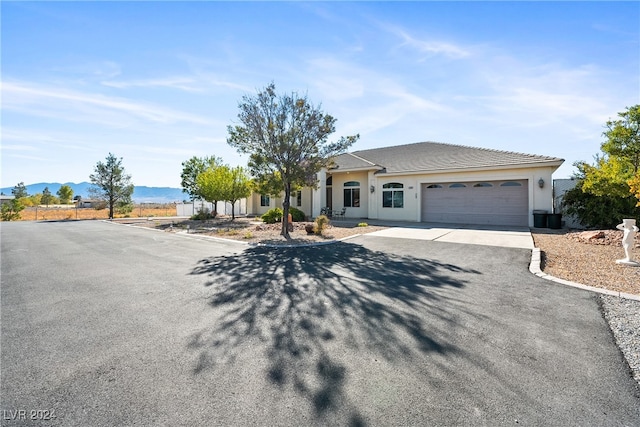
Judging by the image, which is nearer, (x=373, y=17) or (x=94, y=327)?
(x=94, y=327)

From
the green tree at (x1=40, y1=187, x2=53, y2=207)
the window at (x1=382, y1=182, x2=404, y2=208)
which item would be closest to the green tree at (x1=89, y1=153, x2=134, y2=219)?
the window at (x1=382, y1=182, x2=404, y2=208)

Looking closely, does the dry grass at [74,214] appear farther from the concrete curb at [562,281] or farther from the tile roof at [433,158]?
the concrete curb at [562,281]

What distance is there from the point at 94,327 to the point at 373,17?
1016cm

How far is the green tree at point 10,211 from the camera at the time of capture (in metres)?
26.1

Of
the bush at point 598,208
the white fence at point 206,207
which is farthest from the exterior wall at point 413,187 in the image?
the white fence at point 206,207

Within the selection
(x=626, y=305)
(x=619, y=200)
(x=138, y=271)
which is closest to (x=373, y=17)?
(x=626, y=305)

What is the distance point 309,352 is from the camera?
3.05m

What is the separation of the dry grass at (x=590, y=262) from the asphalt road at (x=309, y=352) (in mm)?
932

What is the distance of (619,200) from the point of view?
460 inches

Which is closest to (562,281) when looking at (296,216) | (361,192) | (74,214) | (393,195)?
(393,195)

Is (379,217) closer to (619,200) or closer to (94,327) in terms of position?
(619,200)

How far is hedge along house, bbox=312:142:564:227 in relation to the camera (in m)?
14.2

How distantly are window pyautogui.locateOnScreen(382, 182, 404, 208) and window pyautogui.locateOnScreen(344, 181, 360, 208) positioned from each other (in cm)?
216

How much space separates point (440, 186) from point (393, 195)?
2.89 metres
